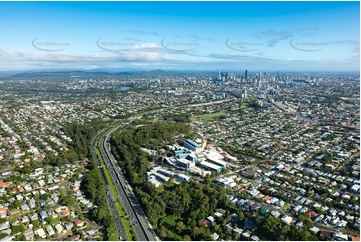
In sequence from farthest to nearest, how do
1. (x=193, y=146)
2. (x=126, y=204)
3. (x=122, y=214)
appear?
(x=193, y=146)
(x=126, y=204)
(x=122, y=214)

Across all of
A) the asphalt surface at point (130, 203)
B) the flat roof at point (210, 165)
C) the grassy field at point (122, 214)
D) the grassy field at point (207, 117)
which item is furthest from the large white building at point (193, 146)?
the grassy field at point (207, 117)

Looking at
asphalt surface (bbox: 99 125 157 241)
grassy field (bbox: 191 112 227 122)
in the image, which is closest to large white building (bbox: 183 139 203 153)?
asphalt surface (bbox: 99 125 157 241)

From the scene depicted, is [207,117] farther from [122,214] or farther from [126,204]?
[122,214]

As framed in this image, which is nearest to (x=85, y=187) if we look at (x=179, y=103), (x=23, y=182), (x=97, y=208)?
(x=97, y=208)

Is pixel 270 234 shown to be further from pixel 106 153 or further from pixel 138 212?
pixel 106 153

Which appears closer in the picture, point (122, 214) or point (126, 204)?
point (122, 214)

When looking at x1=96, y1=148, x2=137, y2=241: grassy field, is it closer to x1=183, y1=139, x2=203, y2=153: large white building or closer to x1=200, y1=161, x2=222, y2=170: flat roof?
x1=200, y1=161, x2=222, y2=170: flat roof

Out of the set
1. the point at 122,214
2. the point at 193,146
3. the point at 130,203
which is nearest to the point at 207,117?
the point at 193,146

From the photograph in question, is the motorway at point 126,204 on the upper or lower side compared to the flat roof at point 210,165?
lower

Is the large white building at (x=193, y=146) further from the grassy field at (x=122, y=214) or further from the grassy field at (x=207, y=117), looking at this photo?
the grassy field at (x=207, y=117)
